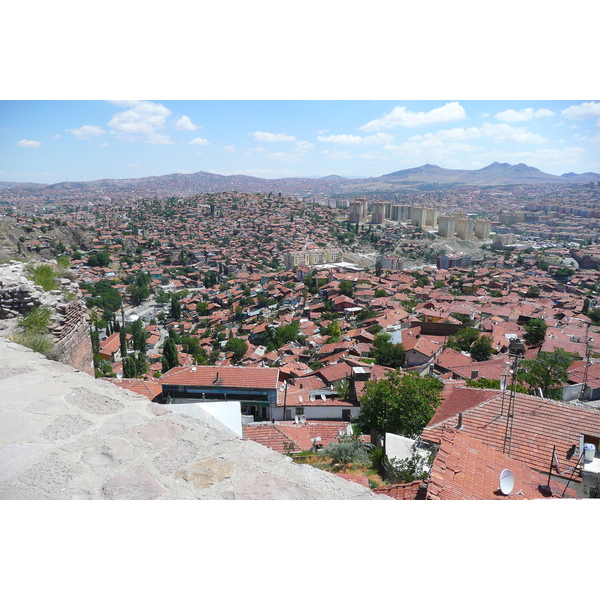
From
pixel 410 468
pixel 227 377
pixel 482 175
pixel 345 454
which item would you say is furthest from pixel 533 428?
pixel 482 175

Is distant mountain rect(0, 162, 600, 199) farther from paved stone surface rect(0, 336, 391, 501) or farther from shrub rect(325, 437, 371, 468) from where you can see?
paved stone surface rect(0, 336, 391, 501)

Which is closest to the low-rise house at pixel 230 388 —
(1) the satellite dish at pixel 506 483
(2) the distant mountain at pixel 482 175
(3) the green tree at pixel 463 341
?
(1) the satellite dish at pixel 506 483

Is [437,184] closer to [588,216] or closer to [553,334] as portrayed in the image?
[588,216]

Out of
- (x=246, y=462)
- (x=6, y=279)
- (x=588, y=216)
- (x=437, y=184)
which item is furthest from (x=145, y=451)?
(x=437, y=184)

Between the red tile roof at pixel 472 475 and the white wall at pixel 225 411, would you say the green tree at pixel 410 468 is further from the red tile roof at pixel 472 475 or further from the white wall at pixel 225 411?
the white wall at pixel 225 411

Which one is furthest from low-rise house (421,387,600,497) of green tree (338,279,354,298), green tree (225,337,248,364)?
green tree (338,279,354,298)

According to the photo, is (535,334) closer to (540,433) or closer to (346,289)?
(346,289)
